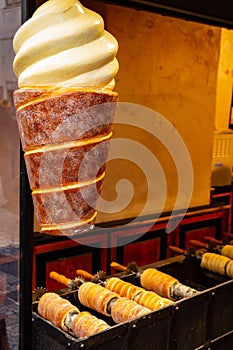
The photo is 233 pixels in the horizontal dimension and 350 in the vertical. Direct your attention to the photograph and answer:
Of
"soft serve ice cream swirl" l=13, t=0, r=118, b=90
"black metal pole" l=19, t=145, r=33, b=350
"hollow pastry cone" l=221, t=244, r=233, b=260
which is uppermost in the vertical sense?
"soft serve ice cream swirl" l=13, t=0, r=118, b=90

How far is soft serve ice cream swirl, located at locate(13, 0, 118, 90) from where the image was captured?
0.98m

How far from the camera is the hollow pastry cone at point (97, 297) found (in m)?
1.80

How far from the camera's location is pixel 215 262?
2.37m

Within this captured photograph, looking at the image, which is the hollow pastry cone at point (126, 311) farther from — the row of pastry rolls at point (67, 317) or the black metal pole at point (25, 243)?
the black metal pole at point (25, 243)

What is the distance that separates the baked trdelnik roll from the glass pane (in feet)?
0.81

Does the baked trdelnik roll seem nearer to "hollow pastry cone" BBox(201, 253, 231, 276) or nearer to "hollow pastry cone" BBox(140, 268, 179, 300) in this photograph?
"hollow pastry cone" BBox(140, 268, 179, 300)

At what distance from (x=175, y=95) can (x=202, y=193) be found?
1.02 metres

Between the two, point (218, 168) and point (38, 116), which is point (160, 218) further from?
point (38, 116)

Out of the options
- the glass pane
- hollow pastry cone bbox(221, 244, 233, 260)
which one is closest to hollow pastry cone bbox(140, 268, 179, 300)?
hollow pastry cone bbox(221, 244, 233, 260)

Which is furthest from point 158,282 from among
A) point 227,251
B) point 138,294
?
point 227,251

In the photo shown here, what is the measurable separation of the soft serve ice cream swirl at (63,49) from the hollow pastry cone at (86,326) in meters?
0.91

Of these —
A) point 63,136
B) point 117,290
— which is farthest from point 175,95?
point 63,136

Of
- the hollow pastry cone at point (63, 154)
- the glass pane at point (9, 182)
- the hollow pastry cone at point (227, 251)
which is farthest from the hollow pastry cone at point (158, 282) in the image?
the hollow pastry cone at point (63, 154)

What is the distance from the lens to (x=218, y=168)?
472 cm
